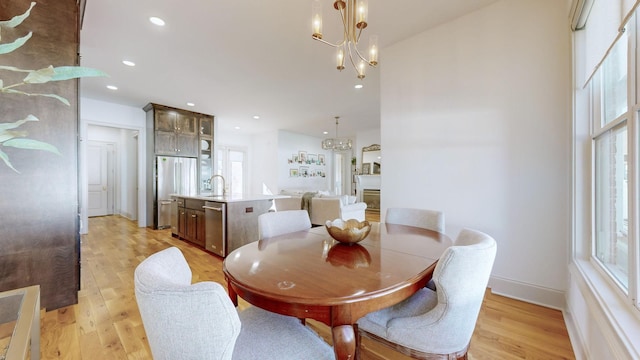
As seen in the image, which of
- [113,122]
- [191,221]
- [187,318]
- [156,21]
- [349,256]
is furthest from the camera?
[113,122]

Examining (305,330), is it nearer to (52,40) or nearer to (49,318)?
(49,318)

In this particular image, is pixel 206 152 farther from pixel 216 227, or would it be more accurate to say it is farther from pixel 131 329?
pixel 131 329

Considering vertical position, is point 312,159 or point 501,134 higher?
point 312,159

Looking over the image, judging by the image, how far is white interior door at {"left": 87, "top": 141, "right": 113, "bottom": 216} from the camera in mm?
7082

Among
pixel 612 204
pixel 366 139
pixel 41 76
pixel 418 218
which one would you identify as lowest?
pixel 418 218

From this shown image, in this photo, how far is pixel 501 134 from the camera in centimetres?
236

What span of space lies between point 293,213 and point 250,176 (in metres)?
7.67

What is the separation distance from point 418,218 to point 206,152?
225 inches

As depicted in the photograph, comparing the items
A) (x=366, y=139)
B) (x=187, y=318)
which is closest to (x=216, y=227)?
(x=187, y=318)

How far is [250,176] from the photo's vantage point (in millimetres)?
9336

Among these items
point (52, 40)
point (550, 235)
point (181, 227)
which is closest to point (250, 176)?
point (181, 227)

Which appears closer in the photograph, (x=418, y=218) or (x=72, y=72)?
(x=72, y=72)

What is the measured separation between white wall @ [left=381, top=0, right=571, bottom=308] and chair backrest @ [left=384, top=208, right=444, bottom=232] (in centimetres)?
70

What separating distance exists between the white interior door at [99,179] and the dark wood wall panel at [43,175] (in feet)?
20.7
